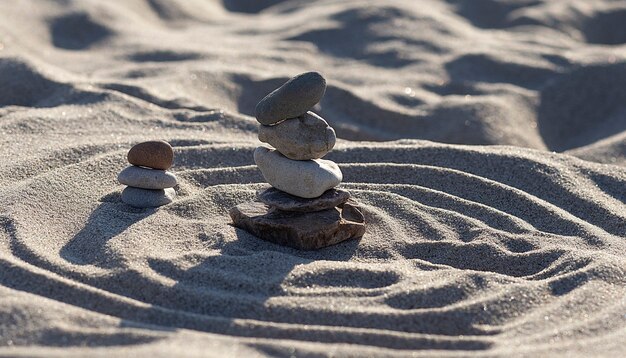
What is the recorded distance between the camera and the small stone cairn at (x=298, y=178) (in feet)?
11.1

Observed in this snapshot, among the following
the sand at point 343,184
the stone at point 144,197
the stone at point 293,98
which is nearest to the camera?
the sand at point 343,184

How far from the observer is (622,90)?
5781 mm

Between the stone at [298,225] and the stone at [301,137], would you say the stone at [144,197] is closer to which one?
the stone at [298,225]

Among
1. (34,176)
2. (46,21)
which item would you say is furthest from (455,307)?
(46,21)

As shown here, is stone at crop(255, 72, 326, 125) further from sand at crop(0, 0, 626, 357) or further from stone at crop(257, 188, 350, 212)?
sand at crop(0, 0, 626, 357)

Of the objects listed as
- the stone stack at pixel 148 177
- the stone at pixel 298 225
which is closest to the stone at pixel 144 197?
A: the stone stack at pixel 148 177

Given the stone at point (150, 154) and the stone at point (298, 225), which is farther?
the stone at point (150, 154)

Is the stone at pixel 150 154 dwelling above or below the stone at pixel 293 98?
below

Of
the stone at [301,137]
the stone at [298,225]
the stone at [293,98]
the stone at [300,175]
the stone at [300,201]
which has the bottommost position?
the stone at [298,225]

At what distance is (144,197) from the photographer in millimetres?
3652

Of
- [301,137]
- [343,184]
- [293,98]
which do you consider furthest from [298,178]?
[343,184]

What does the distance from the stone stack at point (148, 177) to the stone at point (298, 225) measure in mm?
346

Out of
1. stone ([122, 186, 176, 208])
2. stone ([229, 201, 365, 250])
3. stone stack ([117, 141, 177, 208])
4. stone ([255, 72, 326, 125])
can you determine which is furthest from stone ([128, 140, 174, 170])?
stone ([255, 72, 326, 125])

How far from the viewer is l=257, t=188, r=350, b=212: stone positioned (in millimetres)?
3420
